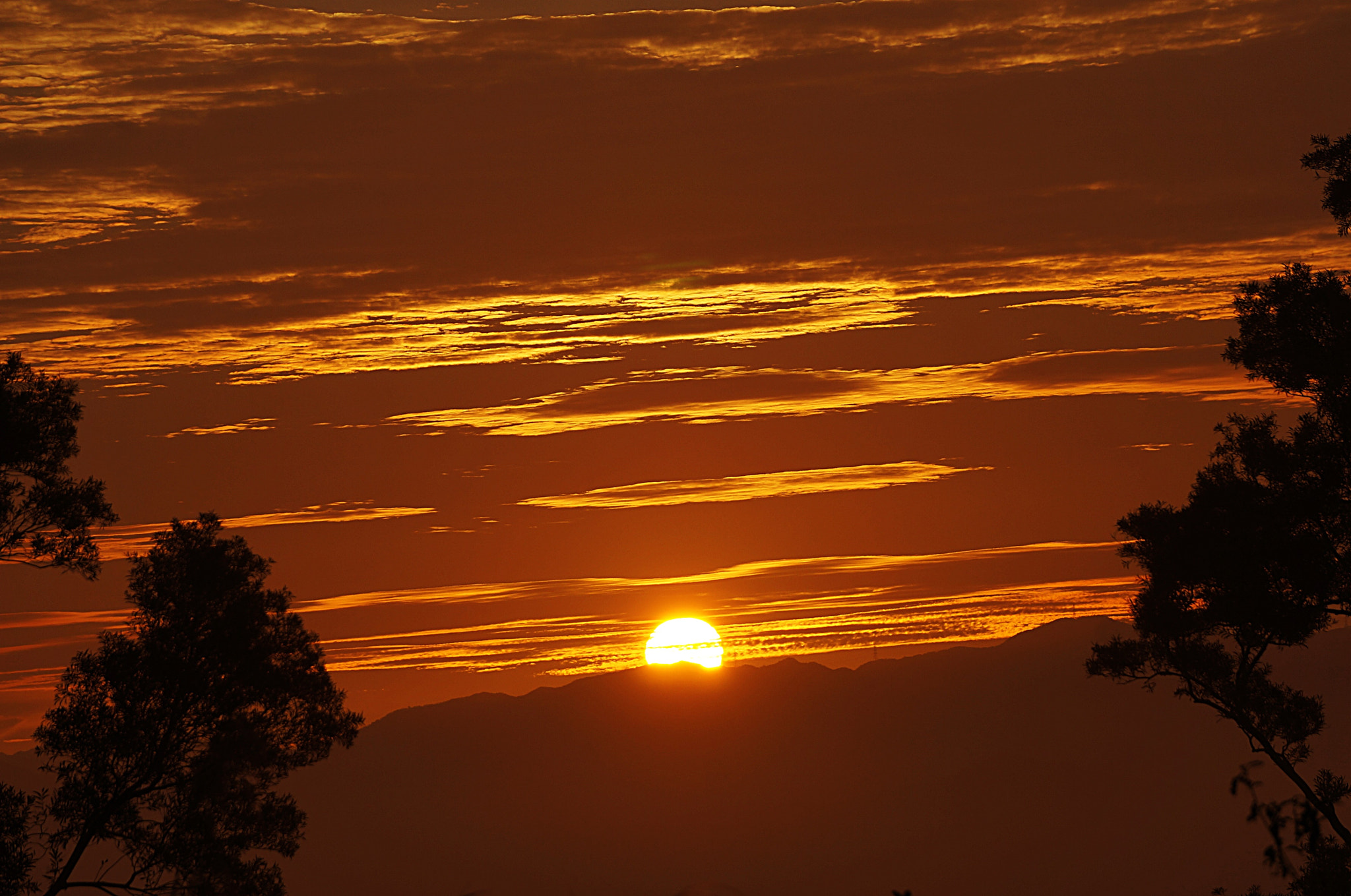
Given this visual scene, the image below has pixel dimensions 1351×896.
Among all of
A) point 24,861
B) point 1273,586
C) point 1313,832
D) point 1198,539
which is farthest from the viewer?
point 1198,539

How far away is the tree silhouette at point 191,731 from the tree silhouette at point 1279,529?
69.1 ft

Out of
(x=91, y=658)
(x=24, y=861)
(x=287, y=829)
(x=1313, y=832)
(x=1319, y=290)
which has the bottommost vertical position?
(x=1313, y=832)

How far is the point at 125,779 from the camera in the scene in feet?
94.0

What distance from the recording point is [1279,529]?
27.8 m

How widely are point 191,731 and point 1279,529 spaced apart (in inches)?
951

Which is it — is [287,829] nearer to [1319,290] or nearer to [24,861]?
[24,861]

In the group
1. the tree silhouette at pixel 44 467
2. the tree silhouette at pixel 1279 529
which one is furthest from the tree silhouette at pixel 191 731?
the tree silhouette at pixel 1279 529

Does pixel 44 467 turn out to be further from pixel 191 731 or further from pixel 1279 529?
pixel 1279 529

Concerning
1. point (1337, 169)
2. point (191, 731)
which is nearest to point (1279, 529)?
point (1337, 169)

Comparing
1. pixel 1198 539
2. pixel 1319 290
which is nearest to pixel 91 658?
pixel 1198 539

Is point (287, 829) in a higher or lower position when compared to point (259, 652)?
lower

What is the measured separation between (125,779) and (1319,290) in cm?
2739

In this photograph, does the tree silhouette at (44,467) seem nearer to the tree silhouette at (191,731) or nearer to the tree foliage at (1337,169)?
the tree silhouette at (191,731)

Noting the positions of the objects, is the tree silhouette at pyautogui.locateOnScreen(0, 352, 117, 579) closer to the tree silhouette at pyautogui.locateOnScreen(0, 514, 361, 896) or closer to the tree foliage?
the tree silhouette at pyautogui.locateOnScreen(0, 514, 361, 896)
